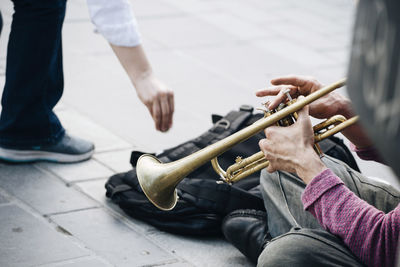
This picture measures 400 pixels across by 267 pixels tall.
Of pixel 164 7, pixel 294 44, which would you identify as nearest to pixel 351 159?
pixel 294 44

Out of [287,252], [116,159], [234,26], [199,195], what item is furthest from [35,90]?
[234,26]

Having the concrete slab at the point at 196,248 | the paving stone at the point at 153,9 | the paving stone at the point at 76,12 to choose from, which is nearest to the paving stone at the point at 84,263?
the concrete slab at the point at 196,248

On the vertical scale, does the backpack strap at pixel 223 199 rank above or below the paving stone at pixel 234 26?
above

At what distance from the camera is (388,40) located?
0.87m

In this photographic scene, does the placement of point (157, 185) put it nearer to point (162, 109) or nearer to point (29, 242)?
point (162, 109)

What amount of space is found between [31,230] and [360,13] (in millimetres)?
2183

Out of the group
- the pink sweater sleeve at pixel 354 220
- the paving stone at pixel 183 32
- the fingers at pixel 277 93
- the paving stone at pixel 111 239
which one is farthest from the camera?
the paving stone at pixel 183 32

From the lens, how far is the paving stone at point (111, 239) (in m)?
2.71

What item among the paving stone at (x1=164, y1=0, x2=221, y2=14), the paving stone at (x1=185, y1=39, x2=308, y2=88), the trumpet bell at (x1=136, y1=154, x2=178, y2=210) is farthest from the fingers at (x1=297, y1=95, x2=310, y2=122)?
the paving stone at (x1=164, y1=0, x2=221, y2=14)

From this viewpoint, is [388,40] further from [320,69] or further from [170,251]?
[320,69]

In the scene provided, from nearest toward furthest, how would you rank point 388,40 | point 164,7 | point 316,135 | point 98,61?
1. point 388,40
2. point 316,135
3. point 98,61
4. point 164,7

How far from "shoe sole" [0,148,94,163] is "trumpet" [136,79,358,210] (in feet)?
3.16

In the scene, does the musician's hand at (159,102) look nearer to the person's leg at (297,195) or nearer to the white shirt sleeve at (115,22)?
the white shirt sleeve at (115,22)

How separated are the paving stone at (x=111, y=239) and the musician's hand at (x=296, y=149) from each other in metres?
0.78
